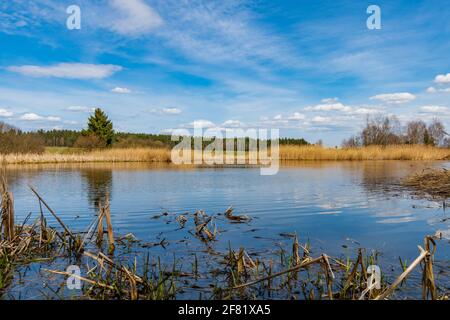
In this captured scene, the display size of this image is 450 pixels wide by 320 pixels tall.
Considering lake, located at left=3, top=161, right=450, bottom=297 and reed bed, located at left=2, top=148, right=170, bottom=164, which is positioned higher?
reed bed, located at left=2, top=148, right=170, bottom=164

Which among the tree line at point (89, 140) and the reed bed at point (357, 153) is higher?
the tree line at point (89, 140)

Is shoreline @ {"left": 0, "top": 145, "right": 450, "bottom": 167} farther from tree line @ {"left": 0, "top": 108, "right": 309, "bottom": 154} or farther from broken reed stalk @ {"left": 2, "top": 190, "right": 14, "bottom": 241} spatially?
broken reed stalk @ {"left": 2, "top": 190, "right": 14, "bottom": 241}

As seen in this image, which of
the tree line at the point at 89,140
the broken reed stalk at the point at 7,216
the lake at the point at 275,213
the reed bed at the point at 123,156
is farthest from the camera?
the tree line at the point at 89,140

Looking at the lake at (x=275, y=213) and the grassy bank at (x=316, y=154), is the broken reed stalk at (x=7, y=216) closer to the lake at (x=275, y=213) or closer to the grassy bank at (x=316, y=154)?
the lake at (x=275, y=213)

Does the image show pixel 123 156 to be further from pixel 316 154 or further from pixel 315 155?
pixel 316 154

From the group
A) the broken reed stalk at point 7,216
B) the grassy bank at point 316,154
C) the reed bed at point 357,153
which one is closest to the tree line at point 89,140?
the grassy bank at point 316,154

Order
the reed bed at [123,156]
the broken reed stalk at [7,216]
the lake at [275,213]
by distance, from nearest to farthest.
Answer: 1. the broken reed stalk at [7,216]
2. the lake at [275,213]
3. the reed bed at [123,156]

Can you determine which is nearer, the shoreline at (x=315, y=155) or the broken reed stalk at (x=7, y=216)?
the broken reed stalk at (x=7, y=216)

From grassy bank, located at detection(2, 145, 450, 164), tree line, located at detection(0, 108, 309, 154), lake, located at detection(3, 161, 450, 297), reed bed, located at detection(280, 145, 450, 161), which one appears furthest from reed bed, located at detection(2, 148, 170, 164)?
lake, located at detection(3, 161, 450, 297)

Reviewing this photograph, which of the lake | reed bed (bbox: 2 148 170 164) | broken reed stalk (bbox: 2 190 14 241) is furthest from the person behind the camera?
reed bed (bbox: 2 148 170 164)

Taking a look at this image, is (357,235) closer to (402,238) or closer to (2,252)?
(402,238)

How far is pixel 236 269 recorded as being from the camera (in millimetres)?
4730

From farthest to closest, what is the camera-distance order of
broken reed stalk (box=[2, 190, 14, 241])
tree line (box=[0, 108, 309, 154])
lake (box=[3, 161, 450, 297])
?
tree line (box=[0, 108, 309, 154]) → lake (box=[3, 161, 450, 297]) → broken reed stalk (box=[2, 190, 14, 241])
